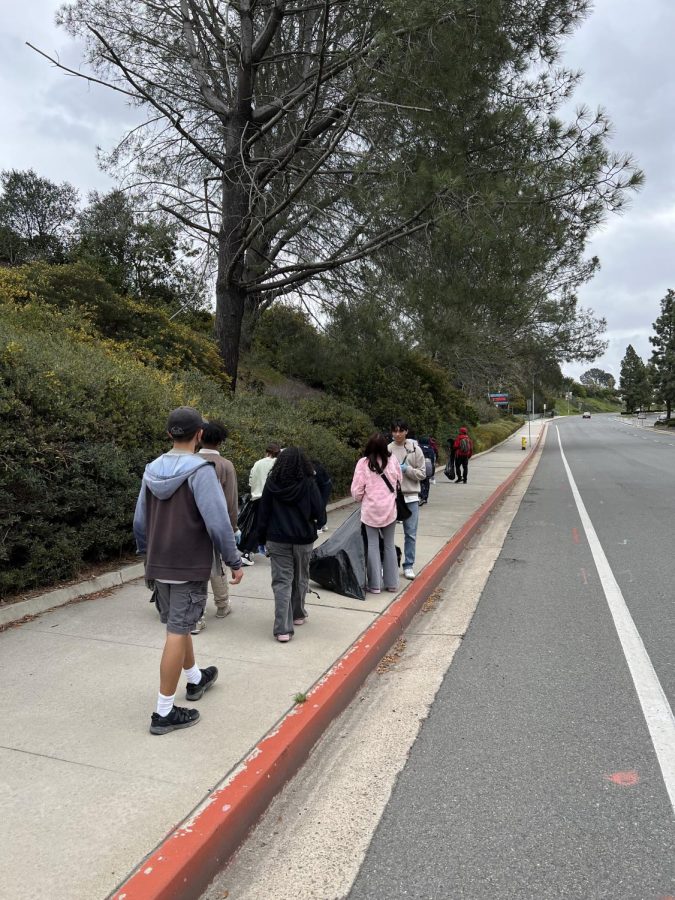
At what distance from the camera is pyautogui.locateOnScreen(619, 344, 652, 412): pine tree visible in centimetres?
12062

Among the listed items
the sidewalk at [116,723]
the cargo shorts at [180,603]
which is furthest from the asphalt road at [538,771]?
the cargo shorts at [180,603]

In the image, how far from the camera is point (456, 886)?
2461 millimetres

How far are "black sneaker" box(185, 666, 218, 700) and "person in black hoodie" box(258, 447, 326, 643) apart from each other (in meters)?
0.93

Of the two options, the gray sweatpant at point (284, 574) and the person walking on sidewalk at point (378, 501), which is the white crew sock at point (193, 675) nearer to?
the gray sweatpant at point (284, 574)

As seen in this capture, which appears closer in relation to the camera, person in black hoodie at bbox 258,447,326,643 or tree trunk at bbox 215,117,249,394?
person in black hoodie at bbox 258,447,326,643

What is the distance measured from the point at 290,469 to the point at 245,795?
8.08ft

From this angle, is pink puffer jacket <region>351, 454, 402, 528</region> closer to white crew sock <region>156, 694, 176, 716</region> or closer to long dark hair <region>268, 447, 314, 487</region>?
long dark hair <region>268, 447, 314, 487</region>

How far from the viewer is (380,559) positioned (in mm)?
6371

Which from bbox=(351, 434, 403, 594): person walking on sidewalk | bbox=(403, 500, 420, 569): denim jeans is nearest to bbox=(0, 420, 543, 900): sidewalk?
bbox=(351, 434, 403, 594): person walking on sidewalk

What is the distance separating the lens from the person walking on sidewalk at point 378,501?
609cm

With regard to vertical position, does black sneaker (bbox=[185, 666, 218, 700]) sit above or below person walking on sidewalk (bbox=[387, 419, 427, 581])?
below

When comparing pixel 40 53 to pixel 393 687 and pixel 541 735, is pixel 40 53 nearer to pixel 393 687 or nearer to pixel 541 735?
pixel 393 687

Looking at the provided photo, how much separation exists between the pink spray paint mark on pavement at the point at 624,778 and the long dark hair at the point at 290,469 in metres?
2.75

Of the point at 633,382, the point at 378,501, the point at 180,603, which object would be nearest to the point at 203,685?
the point at 180,603
